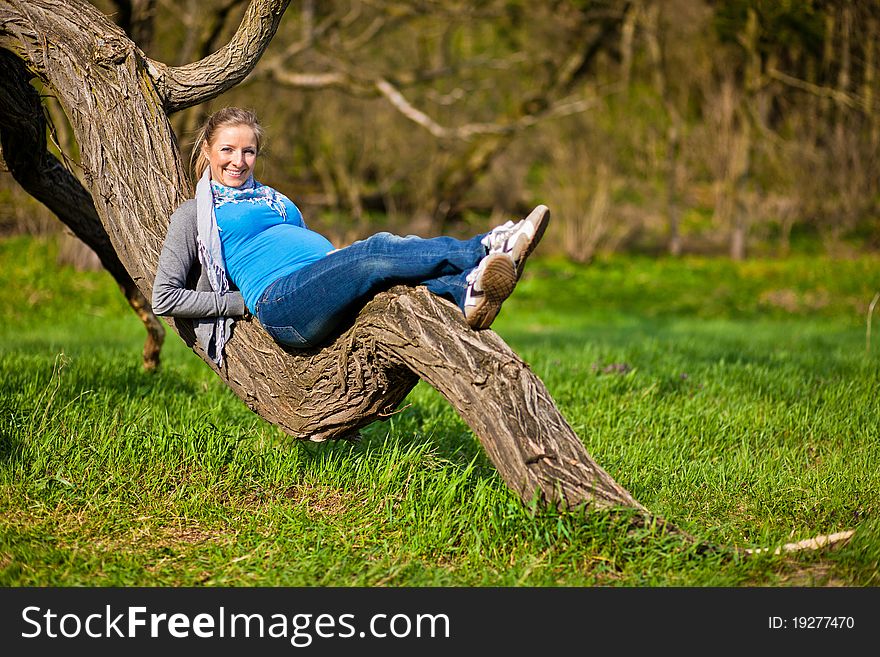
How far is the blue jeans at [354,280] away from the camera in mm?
3449

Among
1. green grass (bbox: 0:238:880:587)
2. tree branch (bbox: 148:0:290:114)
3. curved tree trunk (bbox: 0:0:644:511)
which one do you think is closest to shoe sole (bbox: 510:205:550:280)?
curved tree trunk (bbox: 0:0:644:511)

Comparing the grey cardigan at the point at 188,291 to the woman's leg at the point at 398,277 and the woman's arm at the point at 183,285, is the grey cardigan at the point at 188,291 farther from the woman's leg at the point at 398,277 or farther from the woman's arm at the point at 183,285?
the woman's leg at the point at 398,277

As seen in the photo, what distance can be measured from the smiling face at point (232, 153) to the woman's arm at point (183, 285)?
0.73 feet

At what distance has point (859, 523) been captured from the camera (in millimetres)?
3996

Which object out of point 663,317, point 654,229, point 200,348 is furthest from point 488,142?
point 200,348

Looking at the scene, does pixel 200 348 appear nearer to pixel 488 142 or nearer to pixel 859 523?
pixel 859 523

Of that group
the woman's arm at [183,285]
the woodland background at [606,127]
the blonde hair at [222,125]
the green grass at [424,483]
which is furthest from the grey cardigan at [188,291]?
the woodland background at [606,127]

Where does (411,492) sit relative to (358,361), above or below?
below

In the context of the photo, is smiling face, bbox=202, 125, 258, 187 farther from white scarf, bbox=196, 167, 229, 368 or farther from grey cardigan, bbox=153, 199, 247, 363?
grey cardigan, bbox=153, 199, 247, 363

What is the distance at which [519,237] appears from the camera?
3264 millimetres
